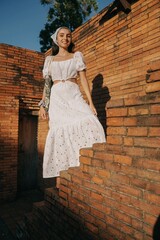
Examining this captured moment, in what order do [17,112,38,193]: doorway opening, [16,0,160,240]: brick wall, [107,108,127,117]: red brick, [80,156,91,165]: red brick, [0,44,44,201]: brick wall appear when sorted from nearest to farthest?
[16,0,160,240]: brick wall
[107,108,127,117]: red brick
[80,156,91,165]: red brick
[0,44,44,201]: brick wall
[17,112,38,193]: doorway opening

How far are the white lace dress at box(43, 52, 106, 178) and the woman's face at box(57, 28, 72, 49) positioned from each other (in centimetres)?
23

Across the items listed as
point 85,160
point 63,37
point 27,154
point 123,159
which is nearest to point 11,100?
point 27,154

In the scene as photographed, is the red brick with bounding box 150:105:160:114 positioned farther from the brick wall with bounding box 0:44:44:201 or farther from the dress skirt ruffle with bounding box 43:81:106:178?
the brick wall with bounding box 0:44:44:201

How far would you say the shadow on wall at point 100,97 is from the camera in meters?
3.86

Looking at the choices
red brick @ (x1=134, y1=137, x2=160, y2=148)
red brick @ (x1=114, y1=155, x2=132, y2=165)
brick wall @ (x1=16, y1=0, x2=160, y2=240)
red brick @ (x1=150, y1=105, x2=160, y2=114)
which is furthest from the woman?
red brick @ (x1=150, y1=105, x2=160, y2=114)

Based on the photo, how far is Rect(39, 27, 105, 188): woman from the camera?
2.35 m

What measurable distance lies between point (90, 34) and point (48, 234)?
12.7 feet

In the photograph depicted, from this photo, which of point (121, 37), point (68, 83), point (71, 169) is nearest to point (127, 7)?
point (121, 37)

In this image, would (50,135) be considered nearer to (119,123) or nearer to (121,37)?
(119,123)

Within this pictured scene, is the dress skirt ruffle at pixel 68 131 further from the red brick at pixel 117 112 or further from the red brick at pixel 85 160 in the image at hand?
the red brick at pixel 117 112

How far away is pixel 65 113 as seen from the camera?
2439 millimetres

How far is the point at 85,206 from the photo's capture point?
1.89m

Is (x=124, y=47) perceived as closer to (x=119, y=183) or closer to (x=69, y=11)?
(x=119, y=183)

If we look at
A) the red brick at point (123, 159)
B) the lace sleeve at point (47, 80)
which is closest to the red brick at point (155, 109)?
the red brick at point (123, 159)
